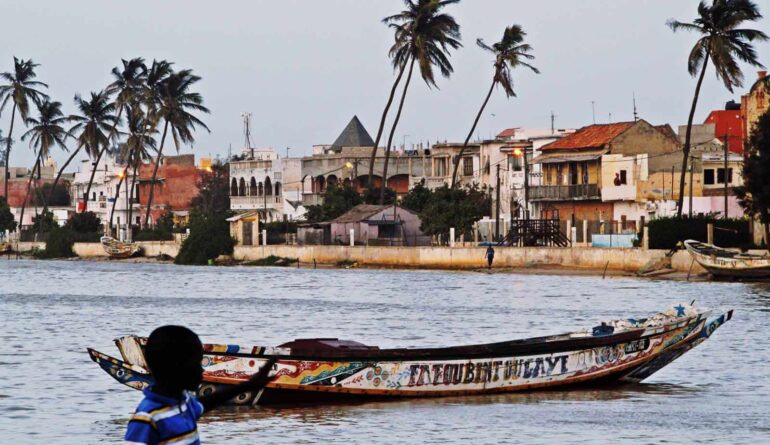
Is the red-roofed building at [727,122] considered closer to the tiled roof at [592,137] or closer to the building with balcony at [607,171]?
the building with balcony at [607,171]

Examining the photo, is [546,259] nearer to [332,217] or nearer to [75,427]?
[332,217]

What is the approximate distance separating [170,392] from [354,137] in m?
112

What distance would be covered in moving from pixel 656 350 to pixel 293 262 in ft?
194

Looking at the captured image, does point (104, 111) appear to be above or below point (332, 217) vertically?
above

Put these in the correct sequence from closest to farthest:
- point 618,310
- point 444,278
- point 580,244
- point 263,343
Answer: point 263,343
point 618,310
point 444,278
point 580,244

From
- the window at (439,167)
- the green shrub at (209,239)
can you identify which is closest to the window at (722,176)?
the window at (439,167)

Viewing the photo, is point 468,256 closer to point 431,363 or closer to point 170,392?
point 431,363

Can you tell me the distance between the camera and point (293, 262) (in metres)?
79.8

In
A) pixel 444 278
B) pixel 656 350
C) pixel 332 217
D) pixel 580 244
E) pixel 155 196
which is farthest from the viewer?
pixel 155 196

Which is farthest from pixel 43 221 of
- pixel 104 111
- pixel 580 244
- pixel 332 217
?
pixel 580 244

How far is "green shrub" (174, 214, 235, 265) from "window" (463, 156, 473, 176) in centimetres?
1737

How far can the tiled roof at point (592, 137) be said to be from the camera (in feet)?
262

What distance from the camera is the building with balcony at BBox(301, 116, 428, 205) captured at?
10438 cm

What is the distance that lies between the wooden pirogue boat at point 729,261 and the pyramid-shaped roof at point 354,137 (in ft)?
210
